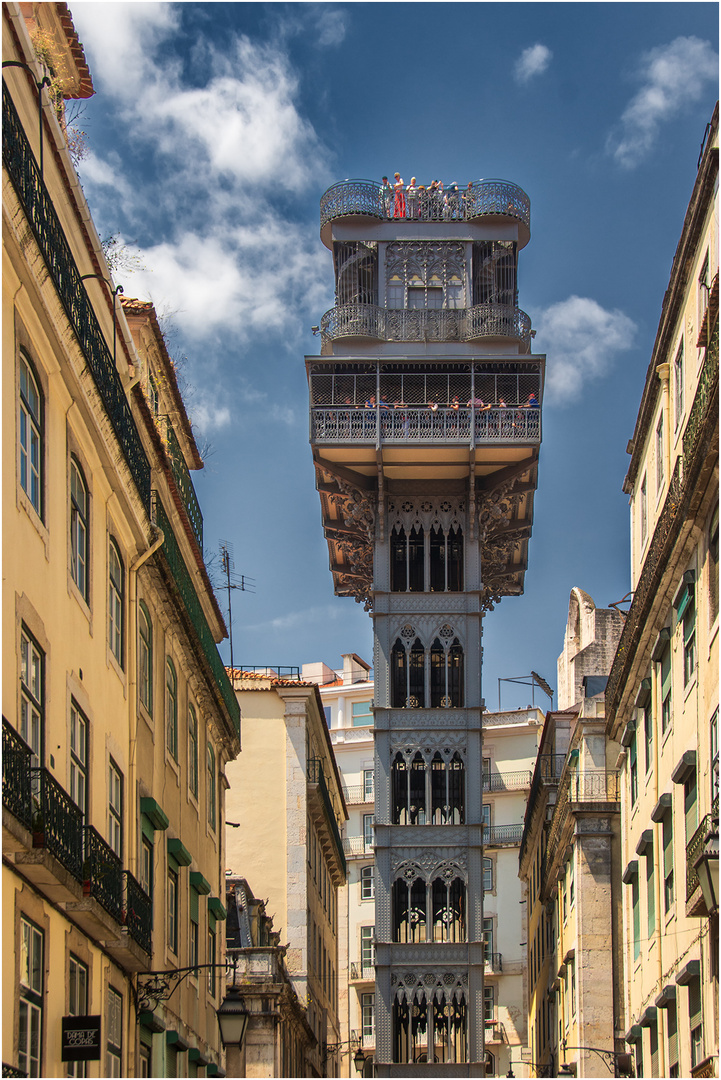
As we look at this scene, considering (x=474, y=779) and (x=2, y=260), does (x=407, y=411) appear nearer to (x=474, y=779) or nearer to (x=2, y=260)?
(x=474, y=779)

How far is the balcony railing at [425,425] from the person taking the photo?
53750 millimetres

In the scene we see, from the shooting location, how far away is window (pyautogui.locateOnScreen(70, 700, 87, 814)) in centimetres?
1897

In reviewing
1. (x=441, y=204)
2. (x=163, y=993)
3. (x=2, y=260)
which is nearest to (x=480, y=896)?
(x=441, y=204)

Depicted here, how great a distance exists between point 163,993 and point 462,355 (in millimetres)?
33302

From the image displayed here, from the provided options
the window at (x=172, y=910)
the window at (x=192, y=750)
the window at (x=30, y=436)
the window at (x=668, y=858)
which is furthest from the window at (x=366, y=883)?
the window at (x=30, y=436)

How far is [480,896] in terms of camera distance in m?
51.1

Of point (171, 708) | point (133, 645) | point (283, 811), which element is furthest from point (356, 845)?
point (133, 645)

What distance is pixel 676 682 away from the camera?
88.5ft

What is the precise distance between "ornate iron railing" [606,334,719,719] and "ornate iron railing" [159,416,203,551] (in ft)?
25.7

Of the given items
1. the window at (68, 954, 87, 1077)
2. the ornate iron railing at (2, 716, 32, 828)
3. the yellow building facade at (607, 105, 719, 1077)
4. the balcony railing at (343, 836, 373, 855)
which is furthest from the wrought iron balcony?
the ornate iron railing at (2, 716, 32, 828)

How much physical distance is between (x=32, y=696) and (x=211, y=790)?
671 inches

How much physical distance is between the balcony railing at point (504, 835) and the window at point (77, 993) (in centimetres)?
5919

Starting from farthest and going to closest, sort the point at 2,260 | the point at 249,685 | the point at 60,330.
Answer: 1. the point at 249,685
2. the point at 60,330
3. the point at 2,260

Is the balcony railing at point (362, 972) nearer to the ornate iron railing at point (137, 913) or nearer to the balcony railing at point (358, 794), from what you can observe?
the balcony railing at point (358, 794)
